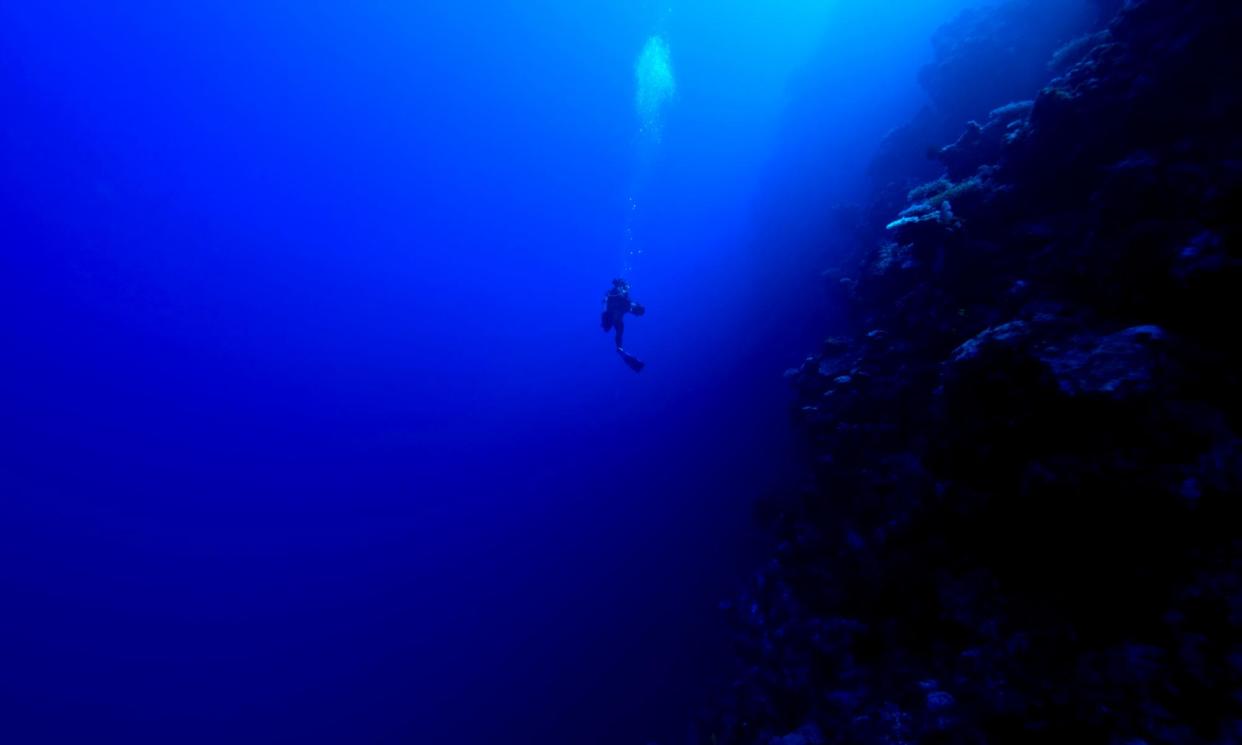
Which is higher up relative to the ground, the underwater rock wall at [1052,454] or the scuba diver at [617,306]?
the scuba diver at [617,306]

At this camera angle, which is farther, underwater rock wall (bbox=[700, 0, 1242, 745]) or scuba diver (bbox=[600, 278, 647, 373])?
scuba diver (bbox=[600, 278, 647, 373])

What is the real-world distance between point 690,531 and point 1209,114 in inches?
725

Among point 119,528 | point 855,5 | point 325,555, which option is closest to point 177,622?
point 325,555

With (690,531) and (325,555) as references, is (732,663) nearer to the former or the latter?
(690,531)

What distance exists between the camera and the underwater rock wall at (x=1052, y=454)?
4871 millimetres

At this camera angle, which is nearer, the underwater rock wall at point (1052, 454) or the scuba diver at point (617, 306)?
the underwater rock wall at point (1052, 454)

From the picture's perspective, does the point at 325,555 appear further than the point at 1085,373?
Yes

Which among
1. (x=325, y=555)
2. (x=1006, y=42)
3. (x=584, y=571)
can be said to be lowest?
(x=584, y=571)

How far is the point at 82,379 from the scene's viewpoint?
288ft

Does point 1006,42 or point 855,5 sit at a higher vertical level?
point 855,5

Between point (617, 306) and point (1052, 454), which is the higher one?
point (617, 306)

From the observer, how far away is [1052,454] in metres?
5.70

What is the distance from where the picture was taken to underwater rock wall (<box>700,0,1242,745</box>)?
4871 mm

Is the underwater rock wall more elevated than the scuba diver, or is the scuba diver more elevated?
the scuba diver
